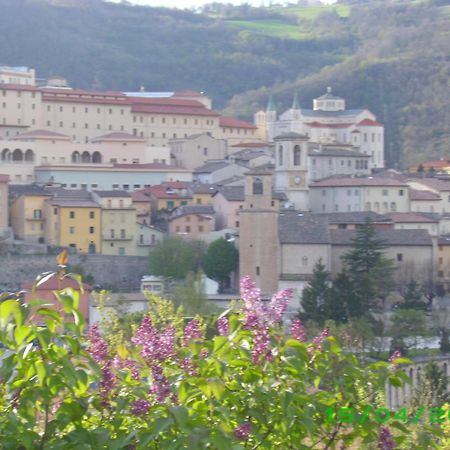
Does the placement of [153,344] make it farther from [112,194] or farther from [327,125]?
[327,125]

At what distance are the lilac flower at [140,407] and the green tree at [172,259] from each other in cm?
3188

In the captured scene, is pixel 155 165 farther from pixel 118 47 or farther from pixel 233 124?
pixel 118 47

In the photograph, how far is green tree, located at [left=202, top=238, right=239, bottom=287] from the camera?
122 feet

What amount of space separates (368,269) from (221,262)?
3.87 meters

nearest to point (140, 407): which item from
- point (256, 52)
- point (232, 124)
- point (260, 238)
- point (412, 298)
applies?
point (412, 298)

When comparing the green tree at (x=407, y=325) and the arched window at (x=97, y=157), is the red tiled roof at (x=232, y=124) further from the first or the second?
the green tree at (x=407, y=325)

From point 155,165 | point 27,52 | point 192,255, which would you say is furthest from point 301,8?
point 192,255

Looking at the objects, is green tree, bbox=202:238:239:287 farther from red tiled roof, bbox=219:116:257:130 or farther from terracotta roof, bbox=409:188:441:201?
red tiled roof, bbox=219:116:257:130

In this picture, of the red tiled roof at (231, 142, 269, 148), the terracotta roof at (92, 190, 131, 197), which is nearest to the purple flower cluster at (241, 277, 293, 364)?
the terracotta roof at (92, 190, 131, 197)

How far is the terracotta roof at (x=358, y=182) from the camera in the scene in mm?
44594

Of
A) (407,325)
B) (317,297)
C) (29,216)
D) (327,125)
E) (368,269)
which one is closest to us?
(407,325)

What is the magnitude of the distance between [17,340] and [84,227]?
118 ft

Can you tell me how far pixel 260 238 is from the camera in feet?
120

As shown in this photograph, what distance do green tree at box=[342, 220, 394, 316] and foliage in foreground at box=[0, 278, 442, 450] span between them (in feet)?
90.8
